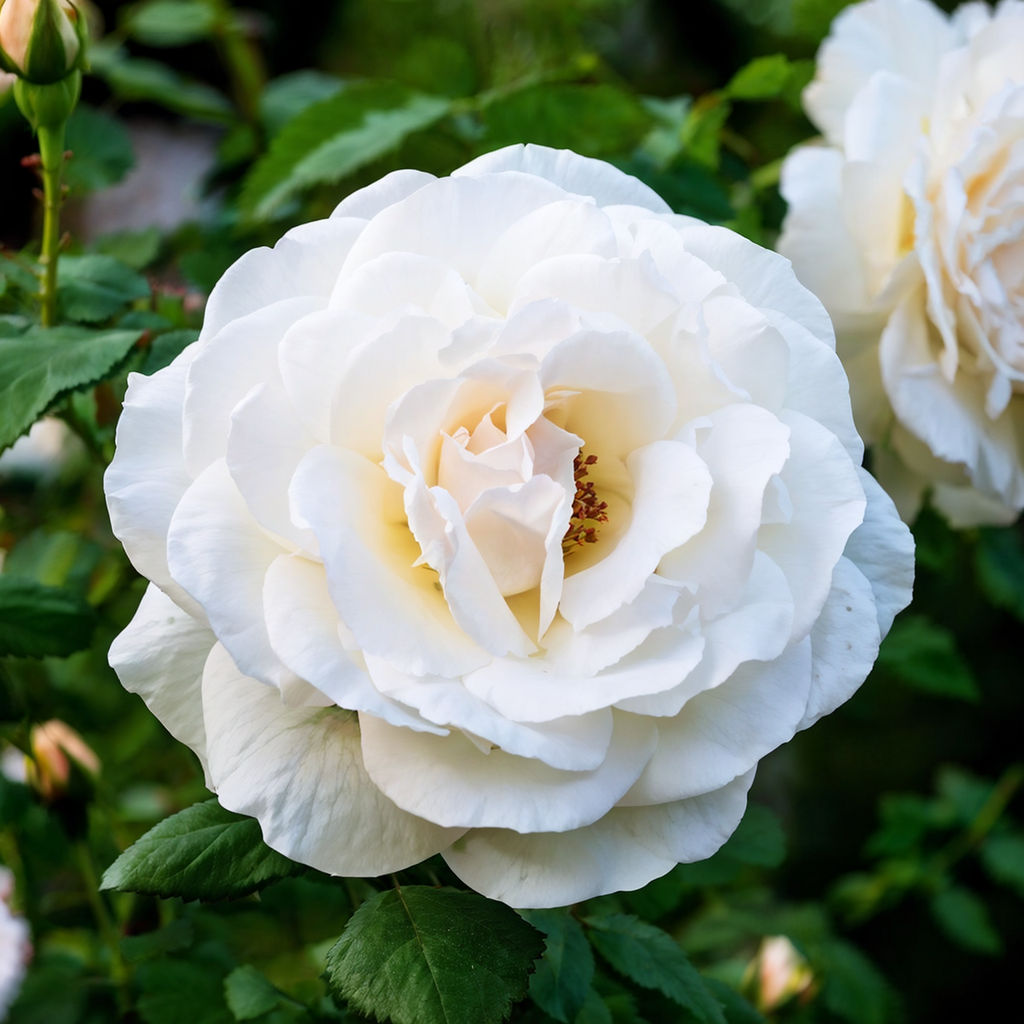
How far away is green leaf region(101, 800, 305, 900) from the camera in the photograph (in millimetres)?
445

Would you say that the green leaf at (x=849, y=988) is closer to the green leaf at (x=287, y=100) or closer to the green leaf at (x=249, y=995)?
the green leaf at (x=249, y=995)

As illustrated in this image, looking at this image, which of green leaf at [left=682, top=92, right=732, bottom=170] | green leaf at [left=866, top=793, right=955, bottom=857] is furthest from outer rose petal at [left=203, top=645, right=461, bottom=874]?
green leaf at [left=866, top=793, right=955, bottom=857]

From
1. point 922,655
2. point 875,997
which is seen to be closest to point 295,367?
point 922,655

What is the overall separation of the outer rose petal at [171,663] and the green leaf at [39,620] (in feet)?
0.53

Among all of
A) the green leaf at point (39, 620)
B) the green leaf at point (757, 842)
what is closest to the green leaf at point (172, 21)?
the green leaf at point (39, 620)

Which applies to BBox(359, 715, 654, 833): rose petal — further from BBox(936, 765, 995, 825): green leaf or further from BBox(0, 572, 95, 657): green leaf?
BBox(936, 765, 995, 825): green leaf

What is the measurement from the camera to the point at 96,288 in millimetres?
621

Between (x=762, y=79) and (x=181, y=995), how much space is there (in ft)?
2.53

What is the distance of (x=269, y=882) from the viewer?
0.46 m

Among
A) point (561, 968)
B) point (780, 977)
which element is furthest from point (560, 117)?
point (780, 977)

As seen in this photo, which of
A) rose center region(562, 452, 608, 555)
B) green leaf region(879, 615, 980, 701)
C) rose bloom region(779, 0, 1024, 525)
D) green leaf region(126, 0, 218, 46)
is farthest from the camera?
green leaf region(126, 0, 218, 46)

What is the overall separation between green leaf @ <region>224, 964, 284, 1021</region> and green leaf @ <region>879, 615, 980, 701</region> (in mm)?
616

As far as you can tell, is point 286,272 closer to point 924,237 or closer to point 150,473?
point 150,473

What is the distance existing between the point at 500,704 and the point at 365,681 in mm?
52
